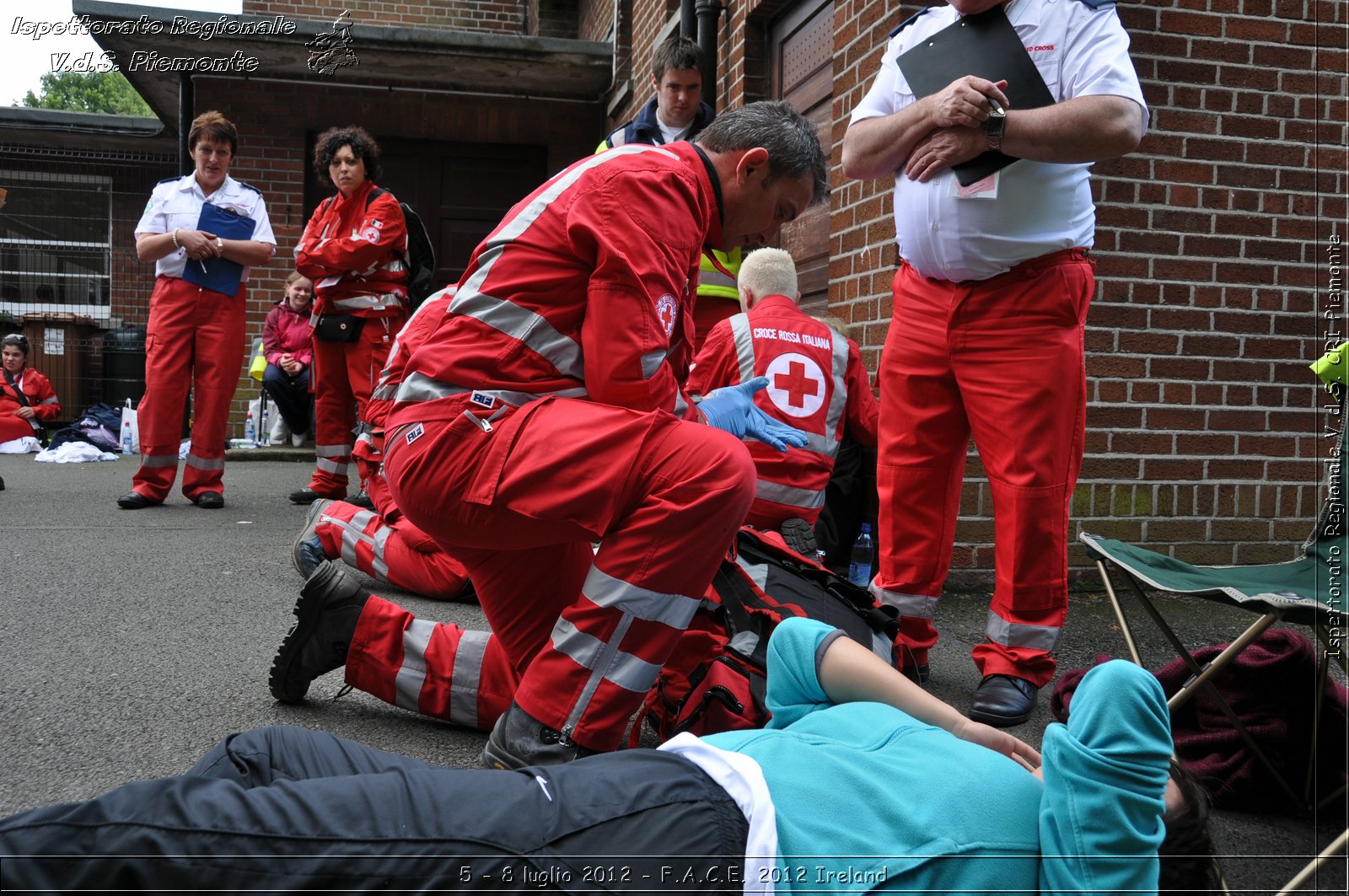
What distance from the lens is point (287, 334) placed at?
1021cm

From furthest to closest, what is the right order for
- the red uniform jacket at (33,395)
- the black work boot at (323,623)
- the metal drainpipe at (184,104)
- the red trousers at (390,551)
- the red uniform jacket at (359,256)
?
the red uniform jacket at (33,395) < the metal drainpipe at (184,104) < the red uniform jacket at (359,256) < the red trousers at (390,551) < the black work boot at (323,623)

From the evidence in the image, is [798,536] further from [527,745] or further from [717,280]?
[717,280]

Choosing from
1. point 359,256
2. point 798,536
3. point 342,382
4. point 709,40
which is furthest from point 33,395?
point 798,536

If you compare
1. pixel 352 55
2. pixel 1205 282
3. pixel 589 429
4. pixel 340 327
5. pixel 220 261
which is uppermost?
pixel 352 55

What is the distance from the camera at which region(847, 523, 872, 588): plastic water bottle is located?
4.57 meters

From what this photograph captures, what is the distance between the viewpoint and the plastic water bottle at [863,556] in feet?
15.0

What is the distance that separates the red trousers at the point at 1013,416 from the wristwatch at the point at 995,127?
33cm

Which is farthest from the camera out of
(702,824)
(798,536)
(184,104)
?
(184,104)

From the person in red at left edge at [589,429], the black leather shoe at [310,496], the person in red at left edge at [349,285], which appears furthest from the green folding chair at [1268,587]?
the black leather shoe at [310,496]

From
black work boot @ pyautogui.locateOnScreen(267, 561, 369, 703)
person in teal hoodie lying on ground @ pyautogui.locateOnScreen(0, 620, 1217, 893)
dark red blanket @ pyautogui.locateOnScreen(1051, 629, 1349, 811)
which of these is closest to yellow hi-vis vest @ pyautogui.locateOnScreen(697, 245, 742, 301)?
black work boot @ pyautogui.locateOnScreen(267, 561, 369, 703)

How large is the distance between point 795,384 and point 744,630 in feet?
4.62

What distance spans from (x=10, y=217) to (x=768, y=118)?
14.8 m

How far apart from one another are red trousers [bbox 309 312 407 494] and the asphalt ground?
0.60m

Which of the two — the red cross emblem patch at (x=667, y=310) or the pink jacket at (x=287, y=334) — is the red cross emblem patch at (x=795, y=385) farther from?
the pink jacket at (x=287, y=334)
